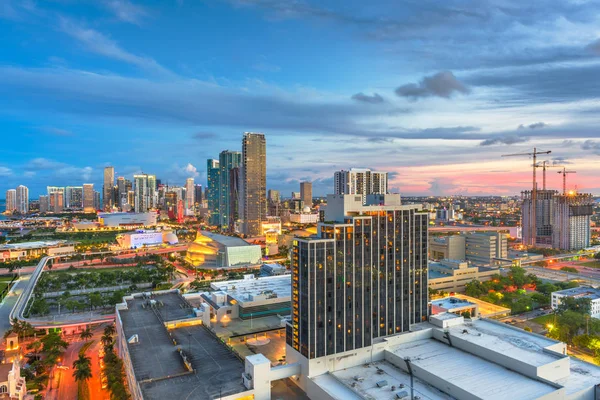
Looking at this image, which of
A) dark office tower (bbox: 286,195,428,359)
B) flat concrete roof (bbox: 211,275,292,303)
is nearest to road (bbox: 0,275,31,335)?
flat concrete roof (bbox: 211,275,292,303)

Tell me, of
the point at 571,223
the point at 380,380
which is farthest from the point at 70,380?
the point at 571,223

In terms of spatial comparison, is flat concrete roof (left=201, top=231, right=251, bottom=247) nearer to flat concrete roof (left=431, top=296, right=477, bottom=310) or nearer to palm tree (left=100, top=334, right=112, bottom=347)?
palm tree (left=100, top=334, right=112, bottom=347)

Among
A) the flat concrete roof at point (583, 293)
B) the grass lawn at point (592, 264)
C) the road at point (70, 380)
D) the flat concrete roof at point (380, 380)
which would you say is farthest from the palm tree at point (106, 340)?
the grass lawn at point (592, 264)

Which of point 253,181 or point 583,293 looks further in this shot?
point 253,181

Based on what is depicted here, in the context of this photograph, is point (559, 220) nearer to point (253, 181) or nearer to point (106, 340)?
point (253, 181)

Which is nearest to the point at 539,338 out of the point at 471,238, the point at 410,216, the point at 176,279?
the point at 410,216

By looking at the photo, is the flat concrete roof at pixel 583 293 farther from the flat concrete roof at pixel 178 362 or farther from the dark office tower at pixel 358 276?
the flat concrete roof at pixel 178 362
